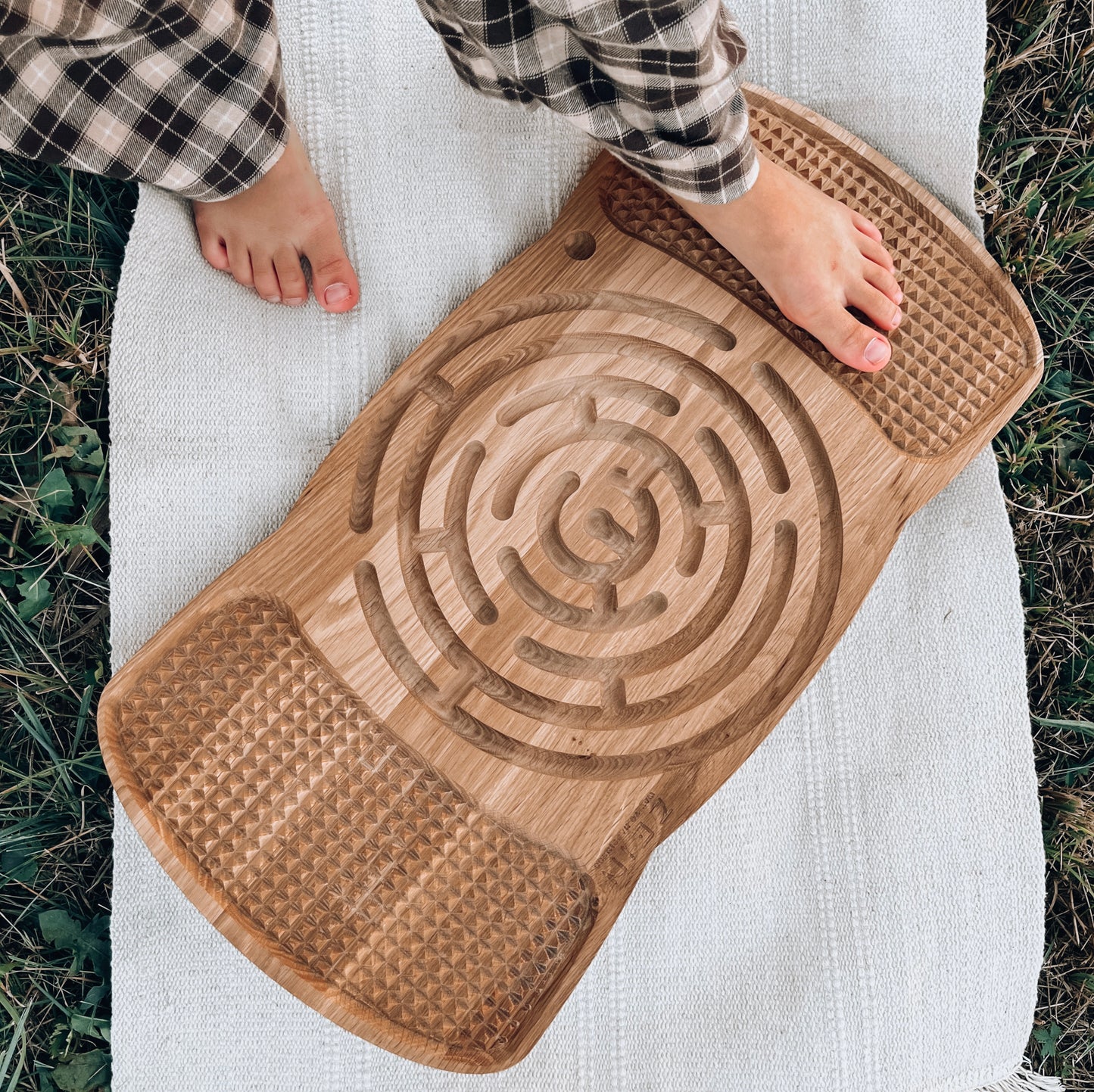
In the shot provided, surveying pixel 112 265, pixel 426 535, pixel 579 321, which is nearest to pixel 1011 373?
pixel 579 321

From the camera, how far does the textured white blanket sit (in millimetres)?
570

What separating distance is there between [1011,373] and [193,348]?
20.6 inches

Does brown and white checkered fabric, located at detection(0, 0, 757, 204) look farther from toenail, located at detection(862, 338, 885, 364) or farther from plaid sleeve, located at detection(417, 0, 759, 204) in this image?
toenail, located at detection(862, 338, 885, 364)

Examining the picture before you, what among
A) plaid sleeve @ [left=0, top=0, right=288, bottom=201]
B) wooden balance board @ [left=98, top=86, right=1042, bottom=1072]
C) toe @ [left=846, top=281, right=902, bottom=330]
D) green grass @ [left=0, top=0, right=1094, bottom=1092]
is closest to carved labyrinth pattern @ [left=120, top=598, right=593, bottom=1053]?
wooden balance board @ [left=98, top=86, right=1042, bottom=1072]

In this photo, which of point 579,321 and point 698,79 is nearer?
point 698,79

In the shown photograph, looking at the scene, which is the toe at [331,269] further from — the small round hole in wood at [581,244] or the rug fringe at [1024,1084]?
the rug fringe at [1024,1084]

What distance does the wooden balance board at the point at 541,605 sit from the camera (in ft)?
1.70

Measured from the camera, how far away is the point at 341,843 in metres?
0.52

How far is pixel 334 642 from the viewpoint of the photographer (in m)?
0.54

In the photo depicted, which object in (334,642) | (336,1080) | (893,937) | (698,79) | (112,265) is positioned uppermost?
(698,79)

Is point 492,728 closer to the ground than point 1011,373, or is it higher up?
closer to the ground

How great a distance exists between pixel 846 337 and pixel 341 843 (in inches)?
16.7

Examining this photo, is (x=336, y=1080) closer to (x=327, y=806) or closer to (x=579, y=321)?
(x=327, y=806)

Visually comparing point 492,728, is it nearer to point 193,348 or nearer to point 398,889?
point 398,889
